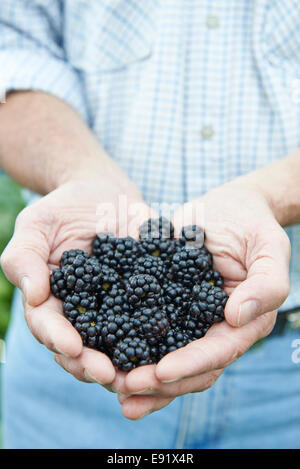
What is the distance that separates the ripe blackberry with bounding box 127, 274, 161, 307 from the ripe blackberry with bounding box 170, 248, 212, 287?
111 mm

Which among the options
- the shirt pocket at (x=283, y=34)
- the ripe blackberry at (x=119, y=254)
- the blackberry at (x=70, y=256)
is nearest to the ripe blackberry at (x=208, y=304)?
the ripe blackberry at (x=119, y=254)

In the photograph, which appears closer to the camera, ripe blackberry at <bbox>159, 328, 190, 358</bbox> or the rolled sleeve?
ripe blackberry at <bbox>159, 328, 190, 358</bbox>

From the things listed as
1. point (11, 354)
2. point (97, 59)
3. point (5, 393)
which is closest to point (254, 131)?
point (97, 59)

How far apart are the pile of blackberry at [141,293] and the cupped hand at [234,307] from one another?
0.06 metres

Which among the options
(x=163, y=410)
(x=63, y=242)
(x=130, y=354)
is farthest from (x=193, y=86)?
(x=163, y=410)

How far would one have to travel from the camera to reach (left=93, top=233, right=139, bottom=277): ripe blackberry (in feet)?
4.36

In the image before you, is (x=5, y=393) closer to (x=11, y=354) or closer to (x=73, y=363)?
(x=11, y=354)

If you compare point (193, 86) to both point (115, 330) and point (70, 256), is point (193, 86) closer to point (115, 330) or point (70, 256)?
point (70, 256)

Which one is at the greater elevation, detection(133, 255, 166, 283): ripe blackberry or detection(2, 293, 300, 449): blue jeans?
detection(133, 255, 166, 283): ripe blackberry

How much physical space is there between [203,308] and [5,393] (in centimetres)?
107

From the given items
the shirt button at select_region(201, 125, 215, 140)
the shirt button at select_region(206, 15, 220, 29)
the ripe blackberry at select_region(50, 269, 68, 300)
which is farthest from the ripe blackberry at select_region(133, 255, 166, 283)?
the shirt button at select_region(206, 15, 220, 29)

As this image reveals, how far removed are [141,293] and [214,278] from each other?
24 centimetres

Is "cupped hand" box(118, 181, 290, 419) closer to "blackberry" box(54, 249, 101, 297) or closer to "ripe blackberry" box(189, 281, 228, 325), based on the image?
"ripe blackberry" box(189, 281, 228, 325)

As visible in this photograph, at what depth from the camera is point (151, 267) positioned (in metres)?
1.27
